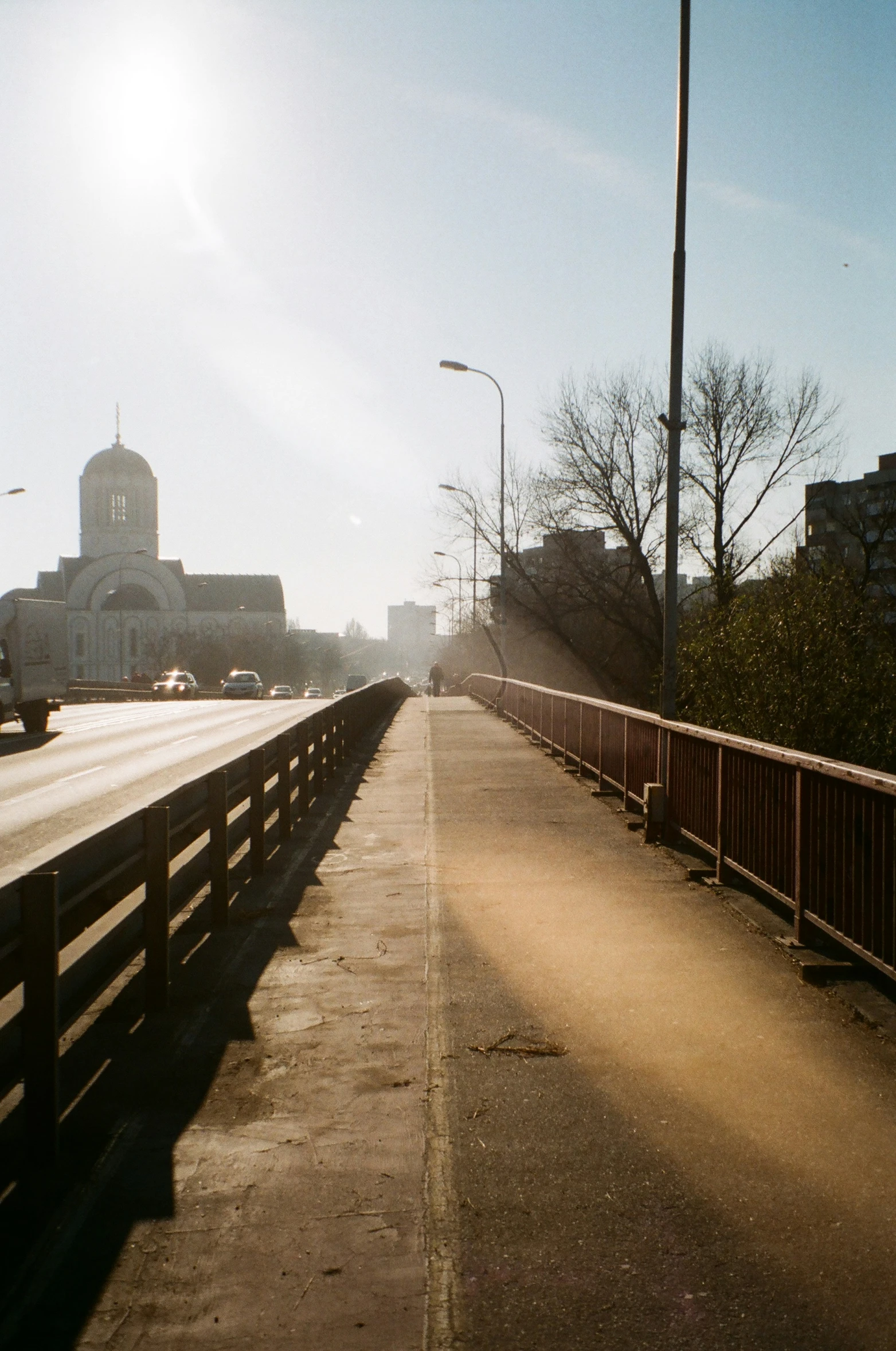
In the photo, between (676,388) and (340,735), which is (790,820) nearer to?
(676,388)

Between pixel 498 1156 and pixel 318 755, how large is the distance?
37.4 feet

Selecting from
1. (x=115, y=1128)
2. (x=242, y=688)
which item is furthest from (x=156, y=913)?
(x=242, y=688)

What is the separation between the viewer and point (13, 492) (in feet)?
149

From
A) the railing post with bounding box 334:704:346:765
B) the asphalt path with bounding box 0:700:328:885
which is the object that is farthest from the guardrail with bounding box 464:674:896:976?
the railing post with bounding box 334:704:346:765

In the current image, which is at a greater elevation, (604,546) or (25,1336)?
(604,546)

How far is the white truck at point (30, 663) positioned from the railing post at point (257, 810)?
16921 millimetres

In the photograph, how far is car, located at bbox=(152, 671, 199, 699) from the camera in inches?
2424

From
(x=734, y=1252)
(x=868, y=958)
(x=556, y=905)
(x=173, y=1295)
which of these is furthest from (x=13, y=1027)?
(x=556, y=905)

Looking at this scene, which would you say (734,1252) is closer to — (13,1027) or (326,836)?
(13,1027)

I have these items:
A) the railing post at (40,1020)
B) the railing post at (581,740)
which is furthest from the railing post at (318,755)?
the railing post at (40,1020)

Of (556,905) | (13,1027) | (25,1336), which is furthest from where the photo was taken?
(556,905)

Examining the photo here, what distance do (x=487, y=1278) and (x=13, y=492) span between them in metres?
45.9

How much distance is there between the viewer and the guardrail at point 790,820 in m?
5.59

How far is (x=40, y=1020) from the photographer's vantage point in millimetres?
4043
